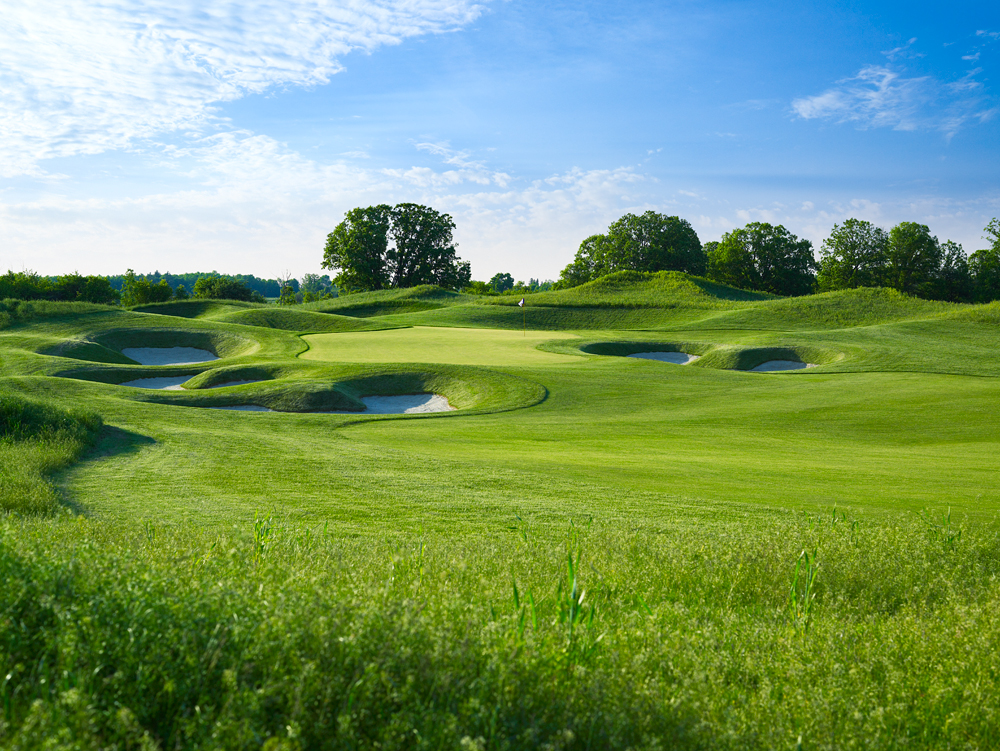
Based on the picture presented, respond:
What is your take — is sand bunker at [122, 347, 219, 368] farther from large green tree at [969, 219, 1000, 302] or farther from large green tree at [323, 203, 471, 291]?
large green tree at [969, 219, 1000, 302]

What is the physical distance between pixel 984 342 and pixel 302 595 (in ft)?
152

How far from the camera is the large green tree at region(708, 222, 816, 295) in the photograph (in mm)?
90750

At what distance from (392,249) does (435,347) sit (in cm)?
5744

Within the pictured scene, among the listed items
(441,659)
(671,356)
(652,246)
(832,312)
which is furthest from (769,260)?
(441,659)

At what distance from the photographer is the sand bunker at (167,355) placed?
1503 inches

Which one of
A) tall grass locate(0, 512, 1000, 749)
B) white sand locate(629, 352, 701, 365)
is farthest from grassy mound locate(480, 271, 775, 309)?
tall grass locate(0, 512, 1000, 749)

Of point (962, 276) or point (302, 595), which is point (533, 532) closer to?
point (302, 595)

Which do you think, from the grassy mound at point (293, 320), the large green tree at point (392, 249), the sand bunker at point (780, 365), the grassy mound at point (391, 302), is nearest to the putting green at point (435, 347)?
the grassy mound at point (293, 320)

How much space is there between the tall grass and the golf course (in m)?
0.02

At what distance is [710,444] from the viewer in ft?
55.7

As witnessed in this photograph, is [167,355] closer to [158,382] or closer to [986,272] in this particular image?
[158,382]

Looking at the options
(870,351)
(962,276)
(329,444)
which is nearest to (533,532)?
(329,444)

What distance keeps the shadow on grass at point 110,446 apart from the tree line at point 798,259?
8556 centimetres

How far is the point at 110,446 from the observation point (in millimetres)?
13969
